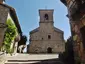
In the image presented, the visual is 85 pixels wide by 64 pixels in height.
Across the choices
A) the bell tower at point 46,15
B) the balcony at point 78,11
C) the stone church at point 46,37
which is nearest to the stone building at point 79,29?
the balcony at point 78,11

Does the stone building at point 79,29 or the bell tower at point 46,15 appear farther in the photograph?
the bell tower at point 46,15

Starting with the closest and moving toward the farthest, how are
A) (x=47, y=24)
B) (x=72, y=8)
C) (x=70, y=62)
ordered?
(x=72, y=8) < (x=70, y=62) < (x=47, y=24)

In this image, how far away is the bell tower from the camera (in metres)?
37.6

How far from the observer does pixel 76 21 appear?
6.40 m

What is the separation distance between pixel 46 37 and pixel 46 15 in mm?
6527

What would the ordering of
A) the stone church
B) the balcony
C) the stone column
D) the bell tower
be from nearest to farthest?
1. the balcony
2. the stone column
3. the stone church
4. the bell tower

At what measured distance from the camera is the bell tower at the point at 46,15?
37594mm

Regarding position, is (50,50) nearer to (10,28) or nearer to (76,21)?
(10,28)

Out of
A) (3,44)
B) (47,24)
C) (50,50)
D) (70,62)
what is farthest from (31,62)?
(47,24)

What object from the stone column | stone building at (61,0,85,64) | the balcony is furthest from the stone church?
the balcony

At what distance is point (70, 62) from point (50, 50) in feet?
90.2

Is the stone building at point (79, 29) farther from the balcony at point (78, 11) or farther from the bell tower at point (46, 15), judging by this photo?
the bell tower at point (46, 15)

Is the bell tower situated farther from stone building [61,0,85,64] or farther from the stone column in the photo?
stone building [61,0,85,64]

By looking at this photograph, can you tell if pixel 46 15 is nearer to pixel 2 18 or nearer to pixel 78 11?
→ pixel 2 18
